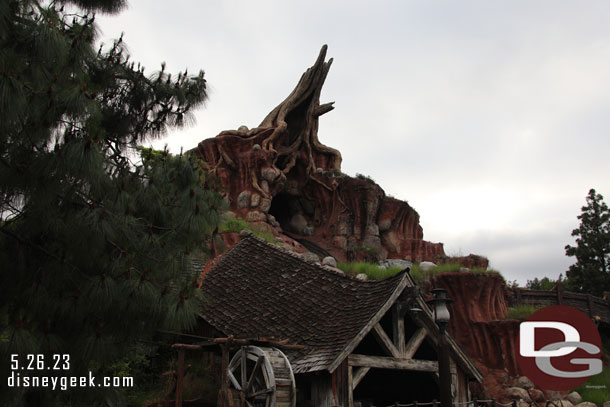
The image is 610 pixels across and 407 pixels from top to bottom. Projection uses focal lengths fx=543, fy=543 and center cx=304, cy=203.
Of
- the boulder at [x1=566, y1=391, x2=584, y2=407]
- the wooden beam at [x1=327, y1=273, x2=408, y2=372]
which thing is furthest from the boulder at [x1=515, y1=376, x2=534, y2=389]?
the wooden beam at [x1=327, y1=273, x2=408, y2=372]

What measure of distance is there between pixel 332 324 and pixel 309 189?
22.7m

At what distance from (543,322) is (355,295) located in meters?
13.0

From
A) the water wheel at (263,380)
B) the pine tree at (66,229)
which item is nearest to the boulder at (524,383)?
the water wheel at (263,380)

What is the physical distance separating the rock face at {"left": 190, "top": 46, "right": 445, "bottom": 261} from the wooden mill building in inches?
561

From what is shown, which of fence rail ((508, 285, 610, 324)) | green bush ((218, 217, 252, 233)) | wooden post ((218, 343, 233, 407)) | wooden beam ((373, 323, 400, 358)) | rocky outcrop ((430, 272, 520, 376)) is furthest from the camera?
fence rail ((508, 285, 610, 324))

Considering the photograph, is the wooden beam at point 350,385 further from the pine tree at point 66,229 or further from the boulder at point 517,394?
the boulder at point 517,394

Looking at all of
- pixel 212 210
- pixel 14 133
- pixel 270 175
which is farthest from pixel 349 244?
pixel 14 133

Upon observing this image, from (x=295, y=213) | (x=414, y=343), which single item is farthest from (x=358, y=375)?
(x=295, y=213)

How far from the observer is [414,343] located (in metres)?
11.1

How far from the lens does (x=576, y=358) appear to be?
21.5 m

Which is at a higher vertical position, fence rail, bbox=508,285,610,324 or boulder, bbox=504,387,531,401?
fence rail, bbox=508,285,610,324

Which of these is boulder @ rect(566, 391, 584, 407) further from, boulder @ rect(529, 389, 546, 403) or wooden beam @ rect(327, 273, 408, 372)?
wooden beam @ rect(327, 273, 408, 372)

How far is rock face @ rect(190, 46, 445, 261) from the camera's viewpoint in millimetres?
29250

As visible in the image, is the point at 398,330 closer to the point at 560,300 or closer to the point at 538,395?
the point at 538,395
